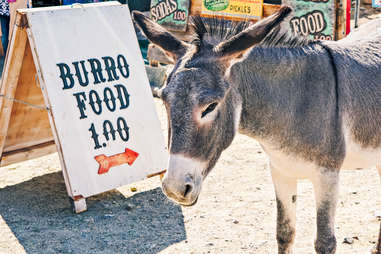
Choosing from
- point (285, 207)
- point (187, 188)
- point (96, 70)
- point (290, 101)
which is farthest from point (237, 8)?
point (187, 188)

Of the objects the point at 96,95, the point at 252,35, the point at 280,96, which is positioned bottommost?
the point at 96,95

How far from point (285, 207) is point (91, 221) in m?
1.93

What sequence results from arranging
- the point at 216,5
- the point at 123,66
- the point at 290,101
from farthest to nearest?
the point at 216,5 → the point at 123,66 → the point at 290,101

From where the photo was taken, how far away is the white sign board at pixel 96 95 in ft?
14.0

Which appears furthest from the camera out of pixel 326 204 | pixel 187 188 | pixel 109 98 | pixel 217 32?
pixel 109 98

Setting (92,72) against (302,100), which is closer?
(302,100)

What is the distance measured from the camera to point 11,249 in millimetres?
3922

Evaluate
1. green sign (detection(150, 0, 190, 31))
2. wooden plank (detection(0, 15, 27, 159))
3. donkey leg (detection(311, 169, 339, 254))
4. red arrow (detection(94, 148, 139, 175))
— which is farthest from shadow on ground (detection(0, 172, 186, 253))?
green sign (detection(150, 0, 190, 31))

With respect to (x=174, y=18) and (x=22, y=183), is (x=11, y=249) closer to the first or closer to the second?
(x=22, y=183)

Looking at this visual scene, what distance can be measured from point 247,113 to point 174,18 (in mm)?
6594

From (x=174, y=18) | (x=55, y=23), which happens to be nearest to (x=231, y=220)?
(x=55, y=23)

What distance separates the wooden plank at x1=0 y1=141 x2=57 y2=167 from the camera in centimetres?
480

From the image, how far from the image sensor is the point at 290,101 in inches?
108

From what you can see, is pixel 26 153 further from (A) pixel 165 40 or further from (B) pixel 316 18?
(B) pixel 316 18
